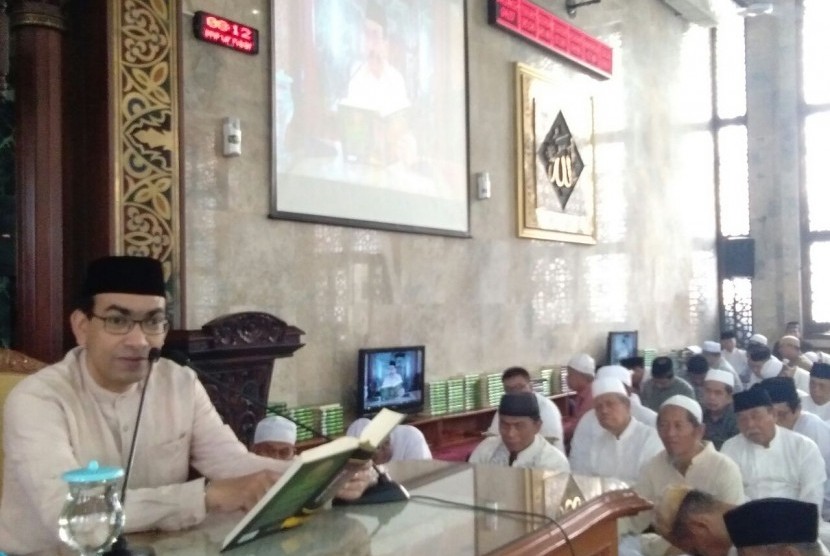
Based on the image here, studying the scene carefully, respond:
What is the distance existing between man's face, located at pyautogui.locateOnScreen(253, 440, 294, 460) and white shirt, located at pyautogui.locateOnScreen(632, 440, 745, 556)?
1598mm

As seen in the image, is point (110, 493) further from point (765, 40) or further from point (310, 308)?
point (765, 40)

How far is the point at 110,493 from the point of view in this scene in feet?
4.64

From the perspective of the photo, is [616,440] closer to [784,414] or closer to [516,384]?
[784,414]

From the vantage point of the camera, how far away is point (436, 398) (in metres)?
6.21

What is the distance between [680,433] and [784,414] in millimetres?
1642

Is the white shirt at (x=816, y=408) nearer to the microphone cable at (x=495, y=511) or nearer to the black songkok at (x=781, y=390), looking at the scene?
the black songkok at (x=781, y=390)

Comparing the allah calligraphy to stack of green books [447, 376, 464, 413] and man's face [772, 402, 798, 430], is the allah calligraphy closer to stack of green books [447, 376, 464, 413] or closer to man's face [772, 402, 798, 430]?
stack of green books [447, 376, 464, 413]

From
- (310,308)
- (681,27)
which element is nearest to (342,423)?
(310,308)

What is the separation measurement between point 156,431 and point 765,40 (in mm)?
12476

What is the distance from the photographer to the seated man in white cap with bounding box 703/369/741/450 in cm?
561

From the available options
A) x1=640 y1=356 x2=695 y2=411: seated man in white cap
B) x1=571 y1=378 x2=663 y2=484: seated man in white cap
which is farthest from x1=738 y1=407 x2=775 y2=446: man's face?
x1=640 y1=356 x2=695 y2=411: seated man in white cap

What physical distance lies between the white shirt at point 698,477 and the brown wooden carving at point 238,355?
1.80 m

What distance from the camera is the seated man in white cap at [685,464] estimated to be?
3846 mm

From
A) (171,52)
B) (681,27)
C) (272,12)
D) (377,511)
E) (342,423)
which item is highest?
(681,27)
